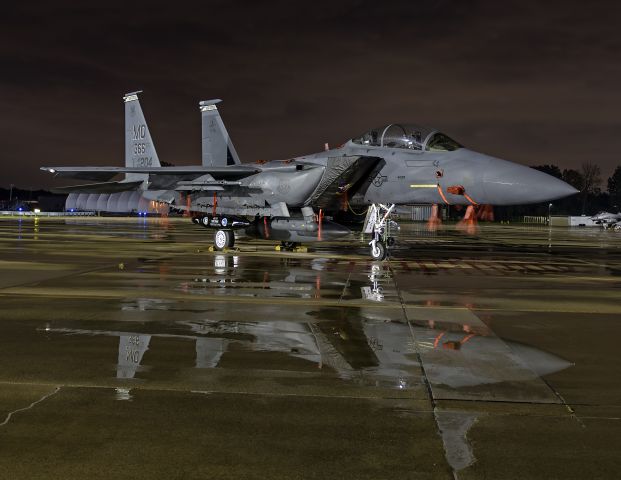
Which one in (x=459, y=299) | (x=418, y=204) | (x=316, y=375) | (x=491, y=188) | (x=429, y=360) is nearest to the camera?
(x=316, y=375)

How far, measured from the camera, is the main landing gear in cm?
1723

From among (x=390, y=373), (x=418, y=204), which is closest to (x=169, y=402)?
(x=390, y=373)

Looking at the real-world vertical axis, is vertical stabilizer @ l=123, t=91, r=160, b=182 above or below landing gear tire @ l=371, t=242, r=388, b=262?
above

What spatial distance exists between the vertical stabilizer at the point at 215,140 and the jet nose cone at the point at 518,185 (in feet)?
54.4

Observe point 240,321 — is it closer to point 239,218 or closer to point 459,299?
point 459,299

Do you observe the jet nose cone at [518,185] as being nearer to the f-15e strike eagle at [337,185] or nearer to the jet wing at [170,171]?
the f-15e strike eagle at [337,185]

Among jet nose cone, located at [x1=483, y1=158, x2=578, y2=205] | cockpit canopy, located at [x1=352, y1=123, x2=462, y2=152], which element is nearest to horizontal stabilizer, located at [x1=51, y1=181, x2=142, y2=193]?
cockpit canopy, located at [x1=352, y1=123, x2=462, y2=152]

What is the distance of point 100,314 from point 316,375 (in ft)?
13.2

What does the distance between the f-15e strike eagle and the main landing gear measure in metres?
0.03

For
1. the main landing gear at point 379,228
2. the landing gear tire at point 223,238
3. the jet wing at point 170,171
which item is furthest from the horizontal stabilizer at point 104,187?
the main landing gear at point 379,228

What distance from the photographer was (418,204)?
17.1 metres

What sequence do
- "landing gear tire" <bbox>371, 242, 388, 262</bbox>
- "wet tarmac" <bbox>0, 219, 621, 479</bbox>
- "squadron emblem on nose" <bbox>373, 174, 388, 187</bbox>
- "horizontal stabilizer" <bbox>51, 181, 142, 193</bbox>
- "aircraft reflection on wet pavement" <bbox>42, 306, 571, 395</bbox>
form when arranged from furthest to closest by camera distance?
1. "horizontal stabilizer" <bbox>51, 181, 142, 193</bbox>
2. "landing gear tire" <bbox>371, 242, 388, 262</bbox>
3. "squadron emblem on nose" <bbox>373, 174, 388, 187</bbox>
4. "aircraft reflection on wet pavement" <bbox>42, 306, 571, 395</bbox>
5. "wet tarmac" <bbox>0, 219, 621, 479</bbox>

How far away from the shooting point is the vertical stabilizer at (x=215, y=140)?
A: 97.0ft

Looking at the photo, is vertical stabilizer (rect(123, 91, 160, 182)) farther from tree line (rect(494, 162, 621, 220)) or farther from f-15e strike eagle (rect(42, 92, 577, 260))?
tree line (rect(494, 162, 621, 220))
